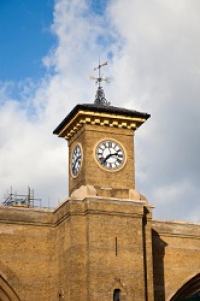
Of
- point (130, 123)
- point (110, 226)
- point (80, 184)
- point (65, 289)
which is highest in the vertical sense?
point (130, 123)

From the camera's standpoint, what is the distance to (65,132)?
36.7m

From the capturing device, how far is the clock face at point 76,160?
115ft

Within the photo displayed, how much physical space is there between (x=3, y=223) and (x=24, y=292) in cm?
327

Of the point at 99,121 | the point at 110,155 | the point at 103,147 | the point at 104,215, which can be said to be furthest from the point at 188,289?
the point at 99,121

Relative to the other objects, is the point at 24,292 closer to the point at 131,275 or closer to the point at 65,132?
the point at 131,275

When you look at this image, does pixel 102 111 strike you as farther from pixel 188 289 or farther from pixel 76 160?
pixel 188 289

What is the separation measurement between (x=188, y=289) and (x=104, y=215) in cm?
728

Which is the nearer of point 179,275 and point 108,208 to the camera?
point 108,208

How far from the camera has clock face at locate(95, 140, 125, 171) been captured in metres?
34.8

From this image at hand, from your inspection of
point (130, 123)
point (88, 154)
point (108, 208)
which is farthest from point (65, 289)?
point (130, 123)

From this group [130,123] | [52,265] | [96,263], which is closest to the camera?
[96,263]

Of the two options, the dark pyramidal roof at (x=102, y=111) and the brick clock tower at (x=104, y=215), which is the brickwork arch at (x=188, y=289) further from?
the dark pyramidal roof at (x=102, y=111)

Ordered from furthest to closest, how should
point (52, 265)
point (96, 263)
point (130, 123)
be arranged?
point (130, 123) → point (52, 265) → point (96, 263)

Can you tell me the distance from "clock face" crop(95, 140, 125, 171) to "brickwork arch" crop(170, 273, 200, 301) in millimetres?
6979
